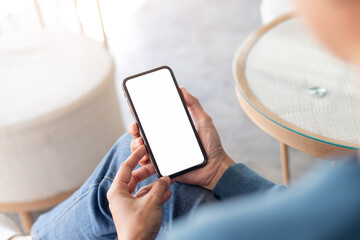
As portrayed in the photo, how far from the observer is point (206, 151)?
81 centimetres

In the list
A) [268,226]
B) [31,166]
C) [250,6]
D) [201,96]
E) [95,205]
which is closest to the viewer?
[268,226]

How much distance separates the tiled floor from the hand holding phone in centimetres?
58

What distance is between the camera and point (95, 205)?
31.5 inches

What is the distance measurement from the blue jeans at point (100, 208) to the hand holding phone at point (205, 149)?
0.03 metres

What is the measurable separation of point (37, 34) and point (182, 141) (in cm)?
80

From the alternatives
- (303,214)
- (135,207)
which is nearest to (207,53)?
(135,207)

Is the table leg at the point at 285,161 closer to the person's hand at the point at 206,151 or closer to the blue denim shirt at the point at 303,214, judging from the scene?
the person's hand at the point at 206,151

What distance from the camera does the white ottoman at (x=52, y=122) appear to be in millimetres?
1090

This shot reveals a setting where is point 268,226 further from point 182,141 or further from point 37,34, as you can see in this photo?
point 37,34

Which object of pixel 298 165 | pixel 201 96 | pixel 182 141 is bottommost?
pixel 298 165

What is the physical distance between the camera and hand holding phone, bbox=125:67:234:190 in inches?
30.5

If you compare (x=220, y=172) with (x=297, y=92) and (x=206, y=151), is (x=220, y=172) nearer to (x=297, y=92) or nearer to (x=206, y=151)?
(x=206, y=151)

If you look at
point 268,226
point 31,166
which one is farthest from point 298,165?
point 268,226

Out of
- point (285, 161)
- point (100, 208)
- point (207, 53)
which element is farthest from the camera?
point (207, 53)
